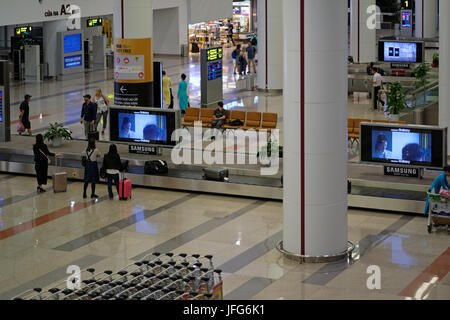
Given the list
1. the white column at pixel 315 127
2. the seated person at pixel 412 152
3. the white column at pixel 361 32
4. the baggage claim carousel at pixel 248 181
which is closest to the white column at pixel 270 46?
the white column at pixel 361 32

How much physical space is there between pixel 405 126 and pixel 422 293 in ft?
19.0

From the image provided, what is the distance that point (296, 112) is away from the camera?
1437 centimetres

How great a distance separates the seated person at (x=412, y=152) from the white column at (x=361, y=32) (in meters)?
26.4

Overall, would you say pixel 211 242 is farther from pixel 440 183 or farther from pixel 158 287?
pixel 158 287

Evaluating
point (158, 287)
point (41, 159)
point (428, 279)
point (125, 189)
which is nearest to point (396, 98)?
point (125, 189)

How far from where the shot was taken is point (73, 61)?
38594 millimetres

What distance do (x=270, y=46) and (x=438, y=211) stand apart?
1843 centimetres

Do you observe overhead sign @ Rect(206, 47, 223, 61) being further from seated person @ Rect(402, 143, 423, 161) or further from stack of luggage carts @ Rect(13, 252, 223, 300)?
stack of luggage carts @ Rect(13, 252, 223, 300)

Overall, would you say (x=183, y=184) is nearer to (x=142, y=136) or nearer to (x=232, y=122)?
(x=142, y=136)

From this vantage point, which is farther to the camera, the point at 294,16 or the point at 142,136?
the point at 142,136

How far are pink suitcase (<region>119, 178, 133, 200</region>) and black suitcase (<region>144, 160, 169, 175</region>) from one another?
1071 mm

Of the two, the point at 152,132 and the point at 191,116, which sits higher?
the point at 191,116

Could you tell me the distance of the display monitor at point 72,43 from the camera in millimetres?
37938
